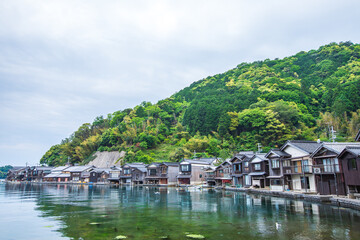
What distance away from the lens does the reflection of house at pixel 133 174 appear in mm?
70356

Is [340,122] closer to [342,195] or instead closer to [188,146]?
[188,146]

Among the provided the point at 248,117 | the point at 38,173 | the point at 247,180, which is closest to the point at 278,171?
the point at 247,180

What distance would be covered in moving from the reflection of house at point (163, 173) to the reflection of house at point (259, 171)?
26.0 meters

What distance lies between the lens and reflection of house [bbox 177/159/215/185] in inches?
2304

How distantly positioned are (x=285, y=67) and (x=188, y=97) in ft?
166

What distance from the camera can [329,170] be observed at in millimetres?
27641

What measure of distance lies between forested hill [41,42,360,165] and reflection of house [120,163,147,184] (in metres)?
6.98

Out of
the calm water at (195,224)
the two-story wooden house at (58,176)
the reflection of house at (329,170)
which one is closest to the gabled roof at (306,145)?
the reflection of house at (329,170)

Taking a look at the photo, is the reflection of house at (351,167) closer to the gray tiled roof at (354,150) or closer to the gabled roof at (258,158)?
the gray tiled roof at (354,150)

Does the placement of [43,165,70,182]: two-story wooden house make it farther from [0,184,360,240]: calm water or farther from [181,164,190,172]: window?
[0,184,360,240]: calm water

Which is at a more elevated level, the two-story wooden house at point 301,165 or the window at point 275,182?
the two-story wooden house at point 301,165

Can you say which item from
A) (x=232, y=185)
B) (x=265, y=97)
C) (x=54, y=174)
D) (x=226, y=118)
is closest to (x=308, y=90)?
(x=265, y=97)

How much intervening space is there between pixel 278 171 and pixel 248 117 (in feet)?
121

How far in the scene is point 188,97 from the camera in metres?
135
